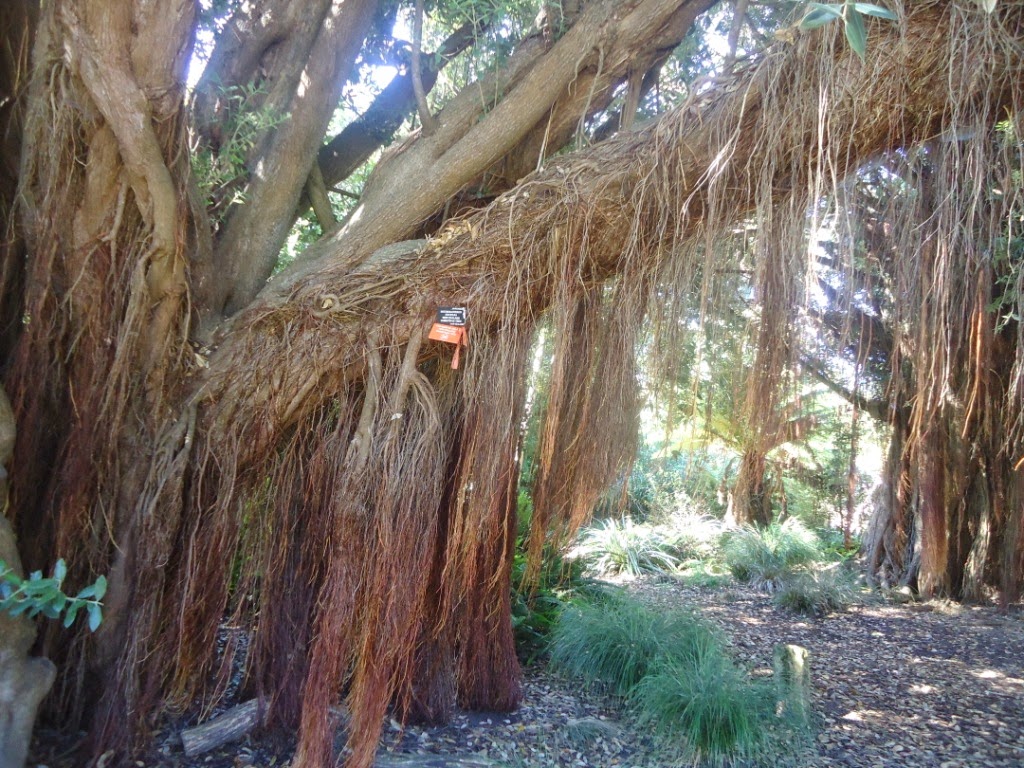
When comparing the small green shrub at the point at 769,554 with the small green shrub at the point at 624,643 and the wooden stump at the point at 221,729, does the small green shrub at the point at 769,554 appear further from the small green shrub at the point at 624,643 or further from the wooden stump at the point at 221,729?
the wooden stump at the point at 221,729

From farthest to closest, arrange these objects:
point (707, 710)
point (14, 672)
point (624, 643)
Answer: point (624, 643) → point (707, 710) → point (14, 672)

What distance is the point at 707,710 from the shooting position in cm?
378

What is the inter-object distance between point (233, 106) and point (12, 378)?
1557 millimetres

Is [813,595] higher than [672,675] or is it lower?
higher

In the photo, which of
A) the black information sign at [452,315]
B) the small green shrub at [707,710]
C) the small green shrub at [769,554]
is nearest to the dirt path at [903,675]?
the small green shrub at [707,710]

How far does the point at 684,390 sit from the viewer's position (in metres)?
3.43

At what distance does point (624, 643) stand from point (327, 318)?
279 cm

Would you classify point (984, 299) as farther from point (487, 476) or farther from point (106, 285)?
point (106, 285)

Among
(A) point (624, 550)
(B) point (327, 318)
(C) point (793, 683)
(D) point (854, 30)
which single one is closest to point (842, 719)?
(C) point (793, 683)

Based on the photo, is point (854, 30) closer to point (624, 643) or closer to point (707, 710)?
point (707, 710)

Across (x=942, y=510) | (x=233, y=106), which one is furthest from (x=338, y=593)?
(x=942, y=510)

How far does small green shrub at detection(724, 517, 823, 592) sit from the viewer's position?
8859 millimetres

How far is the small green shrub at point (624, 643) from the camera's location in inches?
177

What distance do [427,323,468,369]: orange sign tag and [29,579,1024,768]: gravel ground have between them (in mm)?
1818
